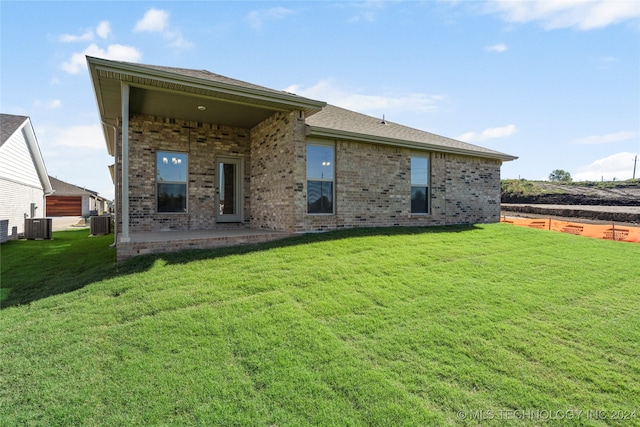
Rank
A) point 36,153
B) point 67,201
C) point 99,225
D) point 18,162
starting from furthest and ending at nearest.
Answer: point 67,201 < point 36,153 < point 18,162 < point 99,225

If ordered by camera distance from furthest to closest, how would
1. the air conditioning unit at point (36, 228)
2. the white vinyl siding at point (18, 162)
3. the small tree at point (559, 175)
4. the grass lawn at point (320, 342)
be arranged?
the small tree at point (559, 175), the air conditioning unit at point (36, 228), the white vinyl siding at point (18, 162), the grass lawn at point (320, 342)

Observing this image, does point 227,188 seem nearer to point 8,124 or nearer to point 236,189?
point 236,189

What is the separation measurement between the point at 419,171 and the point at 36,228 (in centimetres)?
1455

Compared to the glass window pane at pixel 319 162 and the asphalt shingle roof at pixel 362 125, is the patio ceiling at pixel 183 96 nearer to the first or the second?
the glass window pane at pixel 319 162

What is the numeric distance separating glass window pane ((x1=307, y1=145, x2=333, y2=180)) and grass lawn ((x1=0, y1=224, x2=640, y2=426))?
2.82m

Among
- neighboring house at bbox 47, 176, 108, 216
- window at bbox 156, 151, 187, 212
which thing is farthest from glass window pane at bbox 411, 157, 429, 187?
neighboring house at bbox 47, 176, 108, 216

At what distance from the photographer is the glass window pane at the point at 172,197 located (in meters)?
9.11

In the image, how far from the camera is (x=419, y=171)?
34.5ft

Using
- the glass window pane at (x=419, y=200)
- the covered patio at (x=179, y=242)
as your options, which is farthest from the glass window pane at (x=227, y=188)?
the glass window pane at (x=419, y=200)

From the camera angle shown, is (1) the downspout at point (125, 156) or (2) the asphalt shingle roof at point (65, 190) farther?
(2) the asphalt shingle roof at point (65, 190)

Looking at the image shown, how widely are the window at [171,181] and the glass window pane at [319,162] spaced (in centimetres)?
368

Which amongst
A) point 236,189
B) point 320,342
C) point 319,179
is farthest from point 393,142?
point 320,342

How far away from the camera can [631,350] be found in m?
3.76

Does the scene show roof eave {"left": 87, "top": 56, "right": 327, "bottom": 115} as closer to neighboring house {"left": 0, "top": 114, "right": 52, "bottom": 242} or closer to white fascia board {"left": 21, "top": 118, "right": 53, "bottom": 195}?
neighboring house {"left": 0, "top": 114, "right": 52, "bottom": 242}
